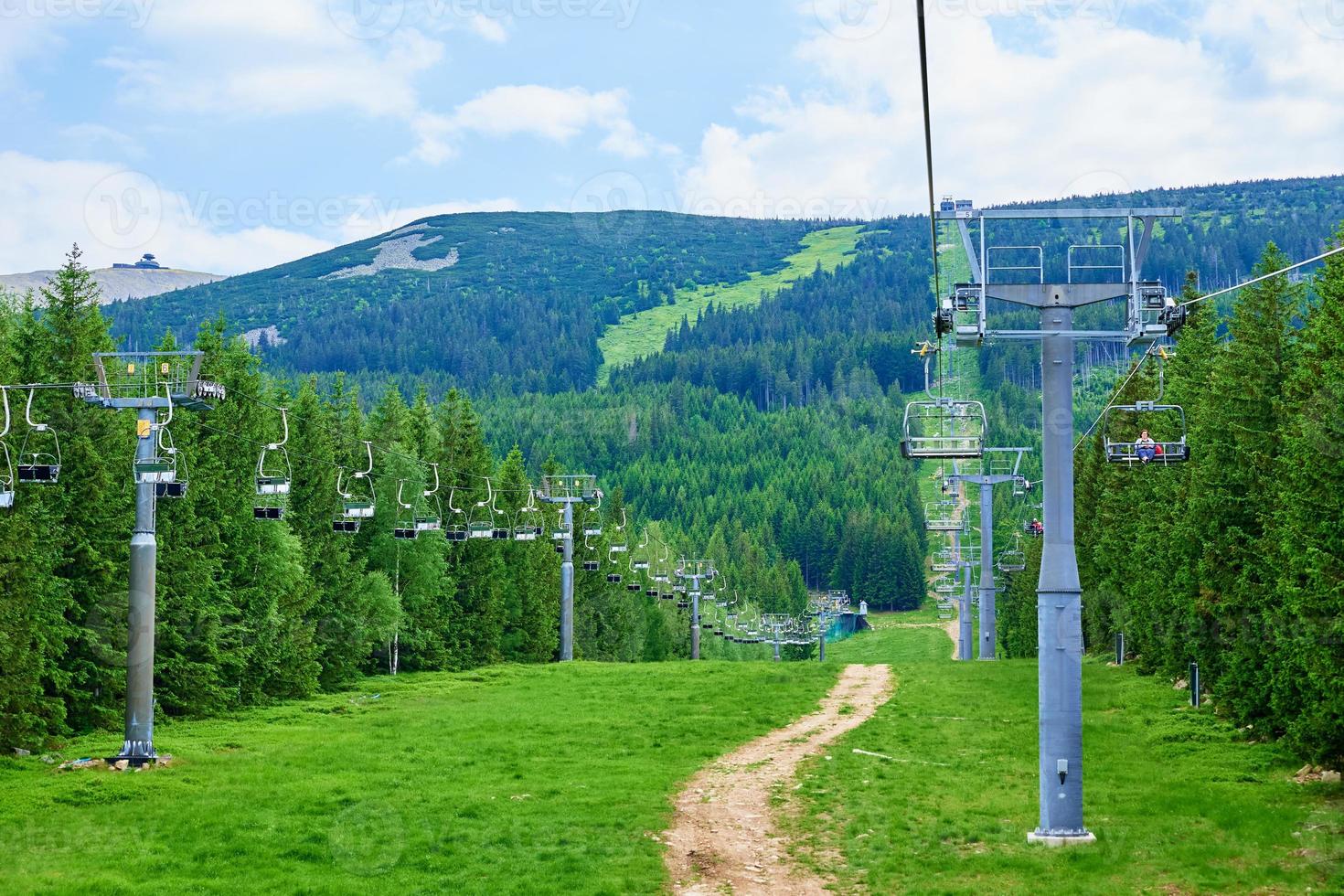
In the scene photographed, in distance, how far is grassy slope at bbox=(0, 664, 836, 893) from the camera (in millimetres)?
19797

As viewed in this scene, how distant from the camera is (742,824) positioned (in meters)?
23.7

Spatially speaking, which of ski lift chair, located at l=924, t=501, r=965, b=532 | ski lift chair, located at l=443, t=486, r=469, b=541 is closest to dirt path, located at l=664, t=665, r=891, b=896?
ski lift chair, located at l=443, t=486, r=469, b=541

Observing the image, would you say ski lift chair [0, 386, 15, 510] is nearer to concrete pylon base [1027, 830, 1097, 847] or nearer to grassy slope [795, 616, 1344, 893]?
grassy slope [795, 616, 1344, 893]

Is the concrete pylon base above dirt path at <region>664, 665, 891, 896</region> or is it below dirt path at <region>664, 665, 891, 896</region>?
above

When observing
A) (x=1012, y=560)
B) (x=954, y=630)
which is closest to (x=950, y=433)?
(x=1012, y=560)

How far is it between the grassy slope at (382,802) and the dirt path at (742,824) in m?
0.54

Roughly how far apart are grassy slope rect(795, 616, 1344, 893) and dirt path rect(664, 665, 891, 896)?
2.47 ft

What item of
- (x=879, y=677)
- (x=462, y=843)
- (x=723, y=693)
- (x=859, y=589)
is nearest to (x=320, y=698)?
(x=723, y=693)

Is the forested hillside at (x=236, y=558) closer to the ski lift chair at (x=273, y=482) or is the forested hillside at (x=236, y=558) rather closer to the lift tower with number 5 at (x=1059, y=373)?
the ski lift chair at (x=273, y=482)

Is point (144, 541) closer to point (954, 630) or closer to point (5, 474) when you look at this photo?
point (5, 474)

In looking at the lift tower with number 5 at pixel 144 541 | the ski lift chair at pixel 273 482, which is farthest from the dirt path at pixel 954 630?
the lift tower with number 5 at pixel 144 541

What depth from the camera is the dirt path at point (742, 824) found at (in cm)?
1933

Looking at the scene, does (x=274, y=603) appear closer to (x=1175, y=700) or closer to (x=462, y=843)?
(x=462, y=843)

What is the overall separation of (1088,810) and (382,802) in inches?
537
